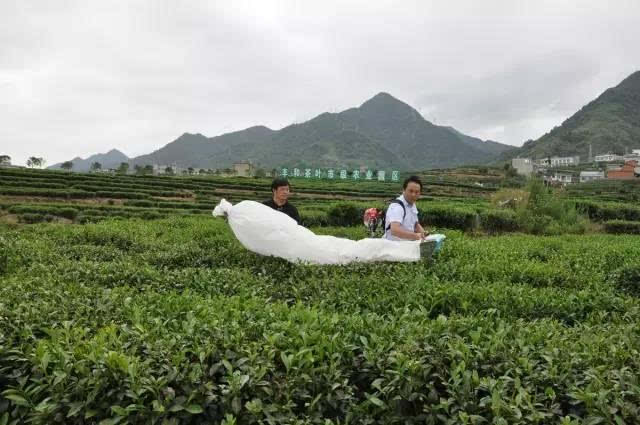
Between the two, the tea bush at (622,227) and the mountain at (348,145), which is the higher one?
the mountain at (348,145)

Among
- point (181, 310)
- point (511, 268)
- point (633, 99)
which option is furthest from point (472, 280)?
point (633, 99)

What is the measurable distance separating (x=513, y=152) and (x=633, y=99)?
92.7ft

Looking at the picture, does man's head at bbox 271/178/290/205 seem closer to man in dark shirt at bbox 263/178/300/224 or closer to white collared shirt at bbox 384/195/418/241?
man in dark shirt at bbox 263/178/300/224

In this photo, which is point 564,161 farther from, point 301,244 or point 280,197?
point 301,244

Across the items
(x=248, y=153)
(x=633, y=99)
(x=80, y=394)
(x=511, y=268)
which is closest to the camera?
(x=80, y=394)

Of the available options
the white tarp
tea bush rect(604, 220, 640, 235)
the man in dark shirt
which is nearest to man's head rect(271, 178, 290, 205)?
the man in dark shirt

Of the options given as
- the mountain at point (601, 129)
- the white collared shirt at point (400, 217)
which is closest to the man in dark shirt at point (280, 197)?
the white collared shirt at point (400, 217)

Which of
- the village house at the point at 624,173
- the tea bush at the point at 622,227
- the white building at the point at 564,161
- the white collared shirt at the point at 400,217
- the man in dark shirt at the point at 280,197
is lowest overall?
the tea bush at the point at 622,227

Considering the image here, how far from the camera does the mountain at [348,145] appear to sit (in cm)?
12469

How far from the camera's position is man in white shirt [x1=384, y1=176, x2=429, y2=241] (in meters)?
5.36

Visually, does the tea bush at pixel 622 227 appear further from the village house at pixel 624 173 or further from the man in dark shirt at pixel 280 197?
the village house at pixel 624 173

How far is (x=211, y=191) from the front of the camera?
3117 centimetres

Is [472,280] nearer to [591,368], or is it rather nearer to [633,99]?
[591,368]

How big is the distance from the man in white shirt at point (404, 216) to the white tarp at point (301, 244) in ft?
0.41
